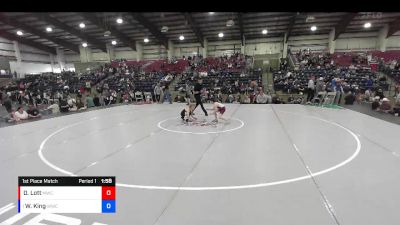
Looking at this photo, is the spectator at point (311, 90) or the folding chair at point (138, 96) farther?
the folding chair at point (138, 96)

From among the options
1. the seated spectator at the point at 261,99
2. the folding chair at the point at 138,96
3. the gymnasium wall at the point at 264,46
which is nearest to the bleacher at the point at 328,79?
the seated spectator at the point at 261,99

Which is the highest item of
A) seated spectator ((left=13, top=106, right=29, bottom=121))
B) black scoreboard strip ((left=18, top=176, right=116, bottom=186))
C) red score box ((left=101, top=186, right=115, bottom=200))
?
black scoreboard strip ((left=18, top=176, right=116, bottom=186))

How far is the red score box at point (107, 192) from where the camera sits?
1860mm

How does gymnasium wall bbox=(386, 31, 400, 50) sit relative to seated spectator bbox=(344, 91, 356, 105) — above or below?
above

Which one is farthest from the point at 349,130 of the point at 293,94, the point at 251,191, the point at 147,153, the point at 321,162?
the point at 293,94

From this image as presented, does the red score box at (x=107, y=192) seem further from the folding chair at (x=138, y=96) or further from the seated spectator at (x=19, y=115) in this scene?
the folding chair at (x=138, y=96)

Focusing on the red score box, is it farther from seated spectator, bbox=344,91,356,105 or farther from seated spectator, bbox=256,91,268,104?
seated spectator, bbox=344,91,356,105

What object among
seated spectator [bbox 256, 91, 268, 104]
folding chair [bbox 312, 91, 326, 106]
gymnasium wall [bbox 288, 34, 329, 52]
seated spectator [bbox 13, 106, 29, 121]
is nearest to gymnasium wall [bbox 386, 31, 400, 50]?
gymnasium wall [bbox 288, 34, 329, 52]

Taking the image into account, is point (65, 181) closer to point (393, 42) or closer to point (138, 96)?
point (138, 96)

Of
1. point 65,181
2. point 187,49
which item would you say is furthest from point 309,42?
point 65,181

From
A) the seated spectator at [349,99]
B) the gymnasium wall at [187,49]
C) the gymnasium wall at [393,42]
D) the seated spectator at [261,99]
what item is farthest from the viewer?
the gymnasium wall at [187,49]

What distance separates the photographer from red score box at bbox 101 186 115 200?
186cm
